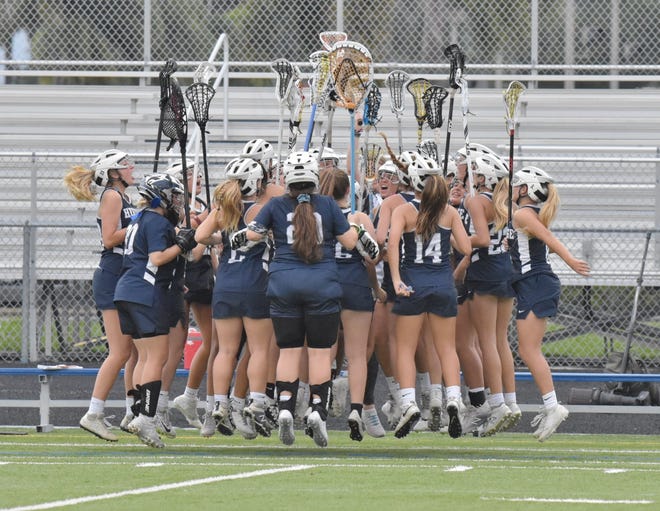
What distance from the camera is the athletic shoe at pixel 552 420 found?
1062 cm

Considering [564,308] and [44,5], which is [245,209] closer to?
[564,308]

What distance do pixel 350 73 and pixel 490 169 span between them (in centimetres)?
130

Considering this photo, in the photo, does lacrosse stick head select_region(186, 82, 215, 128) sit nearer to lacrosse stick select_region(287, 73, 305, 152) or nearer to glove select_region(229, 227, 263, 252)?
lacrosse stick select_region(287, 73, 305, 152)

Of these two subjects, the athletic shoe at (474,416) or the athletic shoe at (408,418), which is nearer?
the athletic shoe at (408,418)

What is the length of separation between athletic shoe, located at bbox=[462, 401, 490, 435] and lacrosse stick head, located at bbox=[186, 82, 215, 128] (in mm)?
2992

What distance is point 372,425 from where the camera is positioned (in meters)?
10.7

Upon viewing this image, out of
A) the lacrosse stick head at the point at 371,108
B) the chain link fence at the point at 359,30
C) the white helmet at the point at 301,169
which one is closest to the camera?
the white helmet at the point at 301,169

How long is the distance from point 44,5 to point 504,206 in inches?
373

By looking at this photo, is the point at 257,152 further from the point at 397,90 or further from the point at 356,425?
the point at 356,425

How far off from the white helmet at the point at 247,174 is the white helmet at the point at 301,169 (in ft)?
2.07

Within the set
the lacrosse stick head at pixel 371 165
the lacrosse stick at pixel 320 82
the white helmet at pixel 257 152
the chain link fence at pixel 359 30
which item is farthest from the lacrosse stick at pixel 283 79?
the chain link fence at pixel 359 30

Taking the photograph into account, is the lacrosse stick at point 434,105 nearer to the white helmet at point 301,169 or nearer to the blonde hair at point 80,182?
the white helmet at point 301,169

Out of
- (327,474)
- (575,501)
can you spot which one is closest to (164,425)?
(327,474)

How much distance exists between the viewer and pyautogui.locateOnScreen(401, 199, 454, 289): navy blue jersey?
10.0 m
